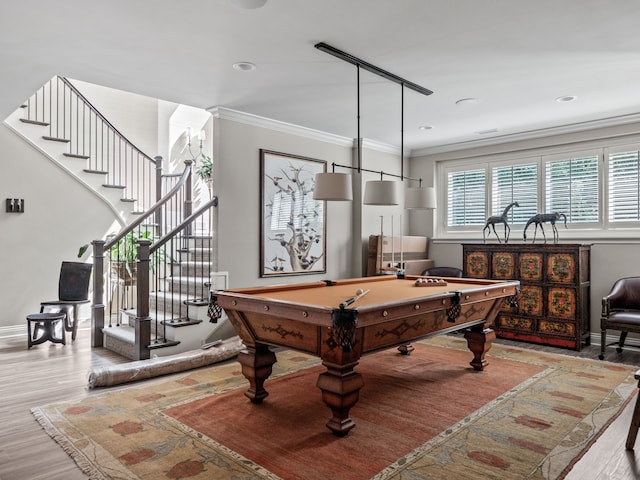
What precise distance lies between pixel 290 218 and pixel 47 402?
313 centimetres

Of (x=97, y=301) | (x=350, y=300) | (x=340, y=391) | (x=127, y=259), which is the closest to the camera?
(x=340, y=391)

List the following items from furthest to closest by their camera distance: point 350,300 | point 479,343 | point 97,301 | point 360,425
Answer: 1. point 97,301
2. point 479,343
3. point 360,425
4. point 350,300

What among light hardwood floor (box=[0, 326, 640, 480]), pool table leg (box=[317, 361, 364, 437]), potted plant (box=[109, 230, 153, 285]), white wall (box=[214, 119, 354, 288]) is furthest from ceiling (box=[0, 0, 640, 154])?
light hardwood floor (box=[0, 326, 640, 480])

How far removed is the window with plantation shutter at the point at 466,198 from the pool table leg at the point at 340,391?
4.53 metres

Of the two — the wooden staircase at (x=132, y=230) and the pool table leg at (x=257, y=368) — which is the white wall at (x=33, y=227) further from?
the pool table leg at (x=257, y=368)

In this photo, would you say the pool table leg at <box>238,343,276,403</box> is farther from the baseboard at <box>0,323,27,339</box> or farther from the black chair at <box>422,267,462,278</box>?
the baseboard at <box>0,323,27,339</box>

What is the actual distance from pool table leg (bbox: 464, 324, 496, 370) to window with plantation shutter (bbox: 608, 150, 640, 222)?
2.61 m

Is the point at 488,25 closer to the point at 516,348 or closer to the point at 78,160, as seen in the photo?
the point at 516,348

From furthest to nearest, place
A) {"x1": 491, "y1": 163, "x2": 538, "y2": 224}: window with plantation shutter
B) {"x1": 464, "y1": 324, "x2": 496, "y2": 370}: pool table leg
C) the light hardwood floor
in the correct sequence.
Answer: {"x1": 491, "y1": 163, "x2": 538, "y2": 224}: window with plantation shutter → {"x1": 464, "y1": 324, "x2": 496, "y2": 370}: pool table leg → the light hardwood floor

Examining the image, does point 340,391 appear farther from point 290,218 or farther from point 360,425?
point 290,218

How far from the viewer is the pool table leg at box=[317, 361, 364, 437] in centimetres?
266

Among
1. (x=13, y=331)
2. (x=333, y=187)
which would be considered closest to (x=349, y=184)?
(x=333, y=187)

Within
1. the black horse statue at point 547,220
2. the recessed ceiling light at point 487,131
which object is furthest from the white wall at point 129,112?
the black horse statue at point 547,220

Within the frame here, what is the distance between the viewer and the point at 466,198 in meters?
6.70
